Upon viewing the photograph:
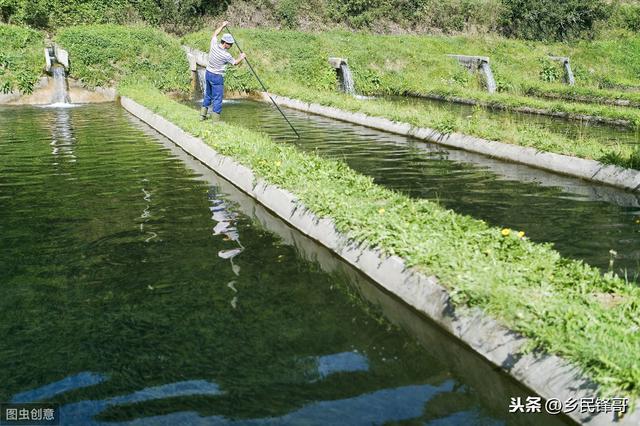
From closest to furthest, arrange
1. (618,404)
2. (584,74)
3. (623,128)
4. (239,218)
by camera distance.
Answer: (618,404), (239,218), (623,128), (584,74)

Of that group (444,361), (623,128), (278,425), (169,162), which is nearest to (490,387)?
(444,361)

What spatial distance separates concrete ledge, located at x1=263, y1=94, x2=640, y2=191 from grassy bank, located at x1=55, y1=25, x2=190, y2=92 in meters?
14.3

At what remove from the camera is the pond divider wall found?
15.3ft

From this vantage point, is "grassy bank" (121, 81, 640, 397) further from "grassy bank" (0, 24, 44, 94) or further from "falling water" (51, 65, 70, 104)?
"grassy bank" (0, 24, 44, 94)

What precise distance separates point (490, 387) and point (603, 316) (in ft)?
3.53

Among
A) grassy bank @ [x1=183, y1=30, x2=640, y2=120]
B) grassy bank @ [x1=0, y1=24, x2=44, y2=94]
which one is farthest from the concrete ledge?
grassy bank @ [x1=0, y1=24, x2=44, y2=94]

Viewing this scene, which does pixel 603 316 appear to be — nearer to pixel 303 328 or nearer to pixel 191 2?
pixel 303 328

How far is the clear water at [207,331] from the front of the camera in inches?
190

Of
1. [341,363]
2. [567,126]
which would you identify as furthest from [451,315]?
[567,126]

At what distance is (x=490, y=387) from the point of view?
Answer: 5.13m

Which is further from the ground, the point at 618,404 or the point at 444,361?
the point at 618,404

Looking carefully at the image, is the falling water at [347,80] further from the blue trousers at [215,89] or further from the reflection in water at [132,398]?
the reflection in water at [132,398]

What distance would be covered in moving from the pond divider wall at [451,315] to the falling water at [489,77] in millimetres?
26788

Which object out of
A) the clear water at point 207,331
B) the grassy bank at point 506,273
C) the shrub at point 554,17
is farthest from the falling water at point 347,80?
the clear water at point 207,331
